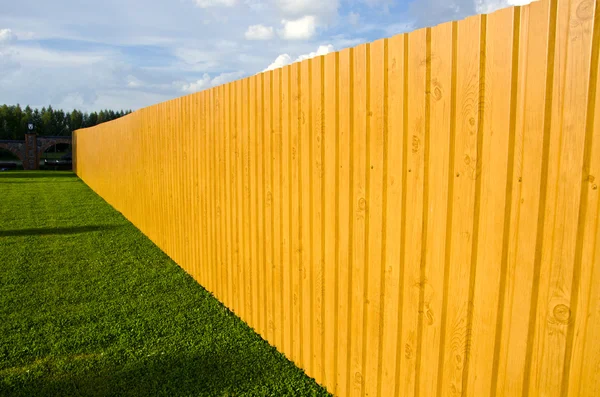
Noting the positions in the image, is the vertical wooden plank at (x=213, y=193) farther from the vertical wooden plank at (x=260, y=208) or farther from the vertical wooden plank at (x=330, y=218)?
the vertical wooden plank at (x=330, y=218)

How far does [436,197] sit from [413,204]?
0.16m

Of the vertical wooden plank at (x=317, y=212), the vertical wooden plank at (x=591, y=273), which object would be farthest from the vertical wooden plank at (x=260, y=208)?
the vertical wooden plank at (x=591, y=273)

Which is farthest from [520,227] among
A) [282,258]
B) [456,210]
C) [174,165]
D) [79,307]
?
[174,165]

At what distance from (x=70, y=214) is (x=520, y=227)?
12.7 meters

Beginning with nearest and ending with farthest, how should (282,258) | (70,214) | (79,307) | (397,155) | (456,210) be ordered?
(456,210) < (397,155) < (282,258) < (79,307) < (70,214)

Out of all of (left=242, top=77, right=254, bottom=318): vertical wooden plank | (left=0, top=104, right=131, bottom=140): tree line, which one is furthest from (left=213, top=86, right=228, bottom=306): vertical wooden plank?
(left=0, top=104, right=131, bottom=140): tree line

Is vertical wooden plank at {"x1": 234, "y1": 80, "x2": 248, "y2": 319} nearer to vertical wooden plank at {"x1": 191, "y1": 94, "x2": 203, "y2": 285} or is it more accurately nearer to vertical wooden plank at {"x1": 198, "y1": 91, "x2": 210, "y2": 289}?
vertical wooden plank at {"x1": 198, "y1": 91, "x2": 210, "y2": 289}

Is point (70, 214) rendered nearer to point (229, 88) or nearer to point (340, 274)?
point (229, 88)

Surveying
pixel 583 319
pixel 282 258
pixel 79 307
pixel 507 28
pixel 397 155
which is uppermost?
pixel 507 28

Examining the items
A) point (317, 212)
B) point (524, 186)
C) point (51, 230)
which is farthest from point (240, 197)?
point (51, 230)

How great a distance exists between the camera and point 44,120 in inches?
3248

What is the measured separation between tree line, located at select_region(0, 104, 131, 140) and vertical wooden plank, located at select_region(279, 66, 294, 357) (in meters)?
82.1

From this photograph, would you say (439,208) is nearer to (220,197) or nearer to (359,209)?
(359,209)

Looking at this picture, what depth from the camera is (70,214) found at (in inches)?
487
